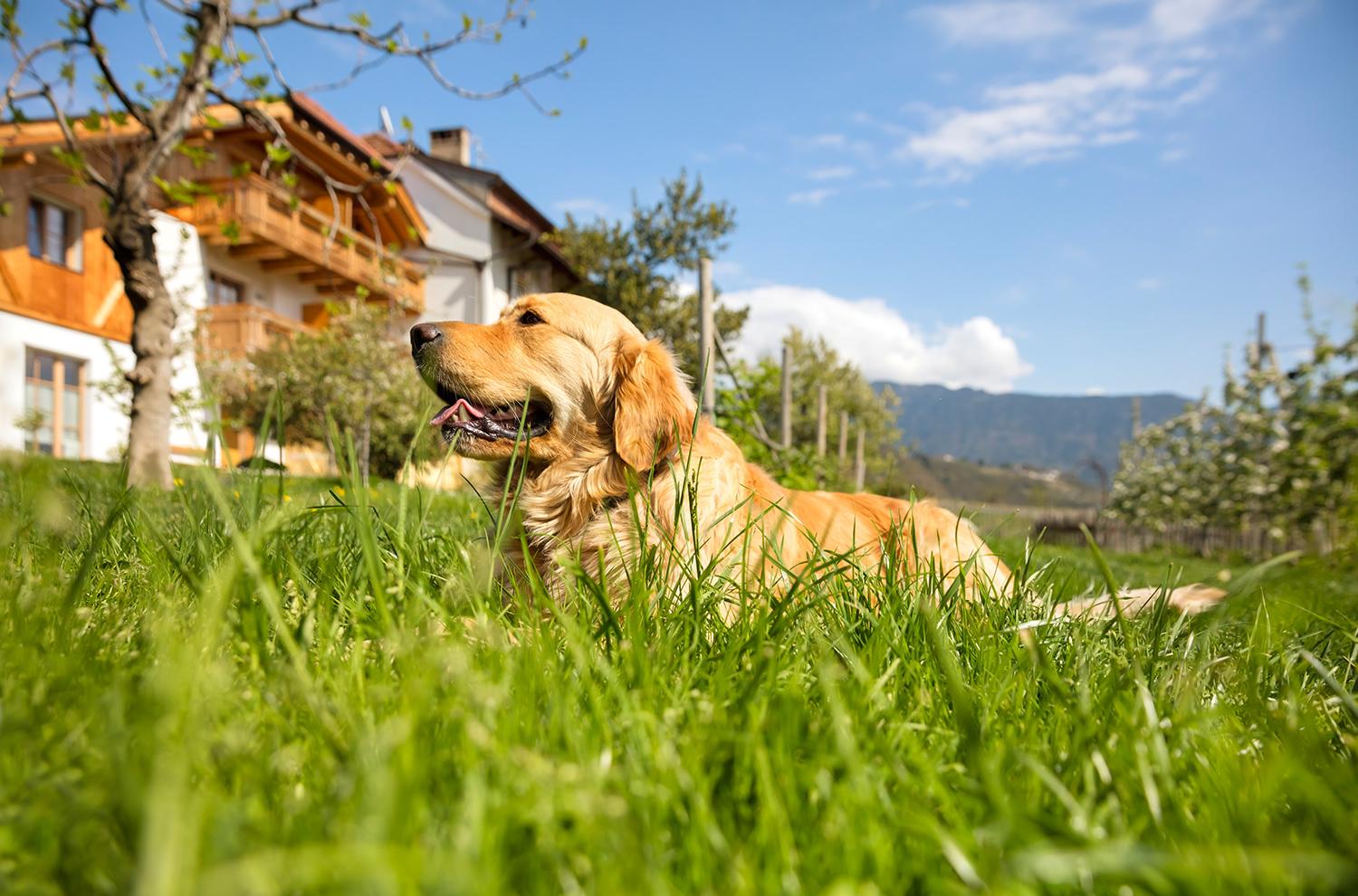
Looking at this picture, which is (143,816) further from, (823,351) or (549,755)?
(823,351)

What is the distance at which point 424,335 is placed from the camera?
11.3 feet

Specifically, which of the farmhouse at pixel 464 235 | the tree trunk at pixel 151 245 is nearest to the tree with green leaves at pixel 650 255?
the farmhouse at pixel 464 235

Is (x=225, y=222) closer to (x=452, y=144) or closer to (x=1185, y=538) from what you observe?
(x=452, y=144)

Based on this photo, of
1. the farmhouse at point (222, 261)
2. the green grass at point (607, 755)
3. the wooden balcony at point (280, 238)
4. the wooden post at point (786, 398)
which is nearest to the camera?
the green grass at point (607, 755)

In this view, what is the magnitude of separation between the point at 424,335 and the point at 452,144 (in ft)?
126

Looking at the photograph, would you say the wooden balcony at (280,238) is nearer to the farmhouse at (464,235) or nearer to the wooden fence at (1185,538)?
the farmhouse at (464,235)

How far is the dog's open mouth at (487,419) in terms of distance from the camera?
127 inches

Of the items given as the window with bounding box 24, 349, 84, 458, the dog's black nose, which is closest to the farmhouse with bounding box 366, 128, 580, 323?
the window with bounding box 24, 349, 84, 458

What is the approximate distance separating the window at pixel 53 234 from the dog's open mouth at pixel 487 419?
2287 cm

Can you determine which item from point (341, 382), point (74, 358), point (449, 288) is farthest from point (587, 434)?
point (449, 288)

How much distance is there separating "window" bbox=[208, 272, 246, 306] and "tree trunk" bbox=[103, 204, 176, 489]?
64.7ft

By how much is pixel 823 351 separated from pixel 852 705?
54.2m

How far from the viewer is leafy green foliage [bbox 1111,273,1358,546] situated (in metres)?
14.6

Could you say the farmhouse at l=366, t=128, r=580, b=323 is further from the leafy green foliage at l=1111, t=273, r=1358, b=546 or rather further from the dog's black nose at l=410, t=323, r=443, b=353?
the dog's black nose at l=410, t=323, r=443, b=353
